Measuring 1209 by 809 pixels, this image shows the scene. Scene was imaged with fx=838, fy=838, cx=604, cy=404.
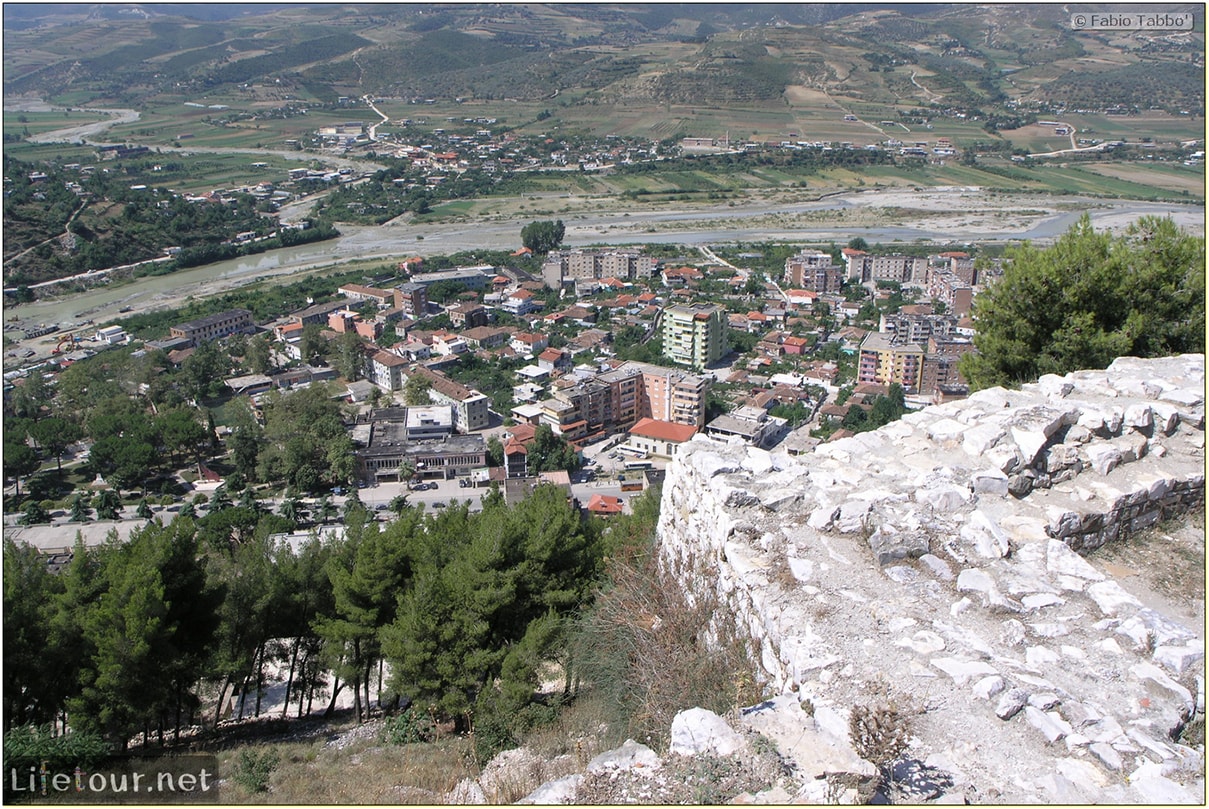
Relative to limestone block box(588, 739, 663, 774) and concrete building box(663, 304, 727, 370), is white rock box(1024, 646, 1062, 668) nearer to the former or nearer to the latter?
limestone block box(588, 739, 663, 774)

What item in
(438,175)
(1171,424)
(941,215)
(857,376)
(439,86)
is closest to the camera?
(1171,424)

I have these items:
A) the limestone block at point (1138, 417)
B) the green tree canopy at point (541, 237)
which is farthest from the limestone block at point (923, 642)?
the green tree canopy at point (541, 237)

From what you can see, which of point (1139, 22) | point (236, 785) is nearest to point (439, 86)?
point (1139, 22)

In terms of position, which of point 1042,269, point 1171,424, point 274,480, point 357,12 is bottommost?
point 274,480

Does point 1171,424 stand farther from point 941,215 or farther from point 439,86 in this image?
point 439,86

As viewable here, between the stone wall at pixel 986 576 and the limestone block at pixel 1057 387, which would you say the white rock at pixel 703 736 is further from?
the limestone block at pixel 1057 387

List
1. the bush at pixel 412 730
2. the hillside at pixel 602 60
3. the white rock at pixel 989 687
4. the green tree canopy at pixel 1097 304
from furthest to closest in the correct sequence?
the hillside at pixel 602 60 < the green tree canopy at pixel 1097 304 < the bush at pixel 412 730 < the white rock at pixel 989 687
